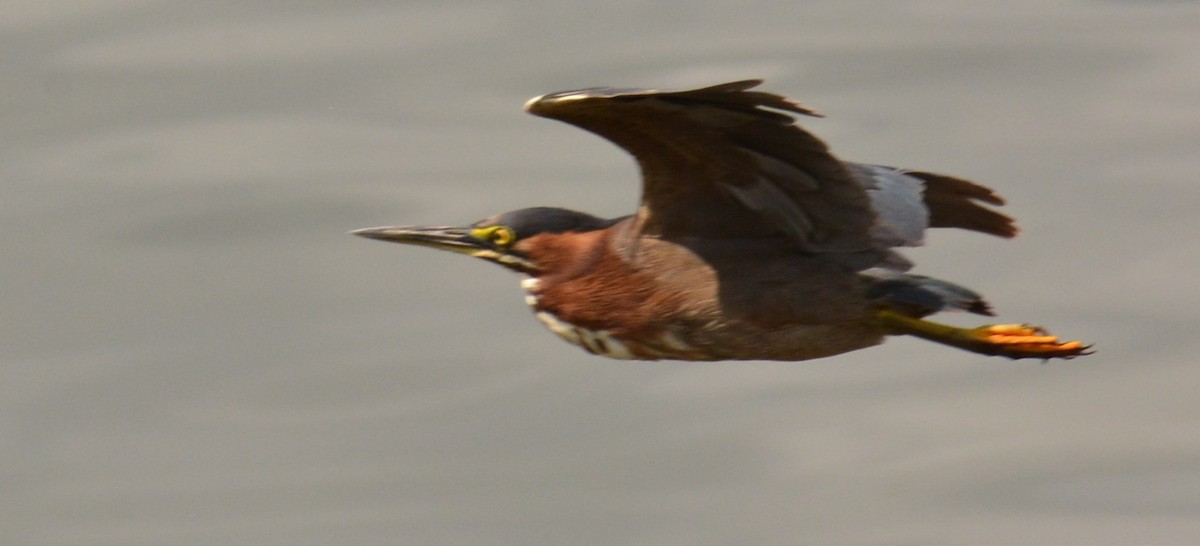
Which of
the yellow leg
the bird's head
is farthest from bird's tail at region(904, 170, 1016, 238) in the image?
the bird's head

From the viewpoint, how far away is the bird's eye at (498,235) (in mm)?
8453

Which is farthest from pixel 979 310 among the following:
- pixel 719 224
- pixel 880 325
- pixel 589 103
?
pixel 589 103

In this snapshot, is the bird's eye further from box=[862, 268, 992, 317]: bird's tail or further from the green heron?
box=[862, 268, 992, 317]: bird's tail

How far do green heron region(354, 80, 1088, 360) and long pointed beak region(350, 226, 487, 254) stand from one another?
45 cm

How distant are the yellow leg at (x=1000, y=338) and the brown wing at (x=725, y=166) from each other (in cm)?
32

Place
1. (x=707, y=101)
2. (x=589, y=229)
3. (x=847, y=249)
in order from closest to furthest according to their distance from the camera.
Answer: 1. (x=707, y=101)
2. (x=847, y=249)
3. (x=589, y=229)

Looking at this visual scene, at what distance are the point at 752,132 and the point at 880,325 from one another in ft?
2.83

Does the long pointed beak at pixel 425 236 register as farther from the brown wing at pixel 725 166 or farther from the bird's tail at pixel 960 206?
the bird's tail at pixel 960 206

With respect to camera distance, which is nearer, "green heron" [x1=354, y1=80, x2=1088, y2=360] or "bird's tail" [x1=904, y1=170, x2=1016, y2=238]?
"green heron" [x1=354, y1=80, x2=1088, y2=360]

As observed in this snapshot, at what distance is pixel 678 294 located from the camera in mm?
7918

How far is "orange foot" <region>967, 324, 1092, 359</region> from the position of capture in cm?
790

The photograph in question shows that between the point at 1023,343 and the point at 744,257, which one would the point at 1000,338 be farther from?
the point at 744,257

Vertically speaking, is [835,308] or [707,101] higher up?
[707,101]

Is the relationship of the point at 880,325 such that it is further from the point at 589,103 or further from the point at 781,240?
the point at 589,103
